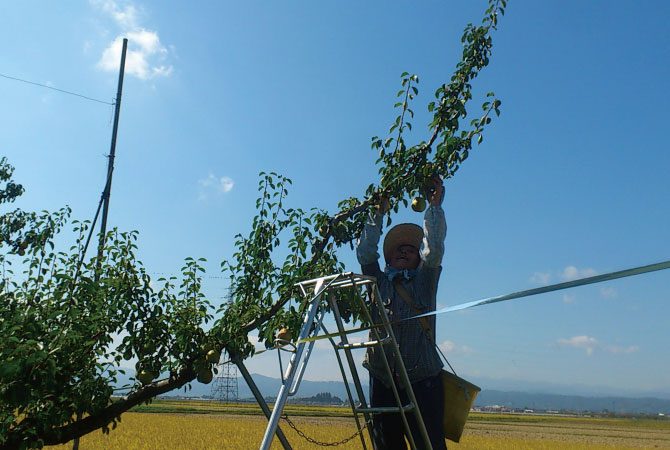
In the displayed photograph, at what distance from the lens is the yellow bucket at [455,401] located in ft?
12.5

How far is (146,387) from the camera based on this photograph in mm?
4605

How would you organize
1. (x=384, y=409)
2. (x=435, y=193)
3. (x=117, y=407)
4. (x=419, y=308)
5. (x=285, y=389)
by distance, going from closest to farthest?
(x=285, y=389), (x=384, y=409), (x=419, y=308), (x=435, y=193), (x=117, y=407)

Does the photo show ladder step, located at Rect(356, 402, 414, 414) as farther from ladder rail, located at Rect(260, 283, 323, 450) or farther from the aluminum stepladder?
ladder rail, located at Rect(260, 283, 323, 450)

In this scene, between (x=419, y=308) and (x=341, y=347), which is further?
(x=419, y=308)

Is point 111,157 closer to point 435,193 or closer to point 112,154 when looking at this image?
point 112,154

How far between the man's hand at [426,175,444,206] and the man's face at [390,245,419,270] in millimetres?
470

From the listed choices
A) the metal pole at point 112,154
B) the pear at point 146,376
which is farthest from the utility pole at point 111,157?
the pear at point 146,376

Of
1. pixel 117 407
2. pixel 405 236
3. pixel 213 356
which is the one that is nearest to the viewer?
pixel 213 356

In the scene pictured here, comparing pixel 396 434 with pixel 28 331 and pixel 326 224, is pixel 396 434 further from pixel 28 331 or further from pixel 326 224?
pixel 28 331

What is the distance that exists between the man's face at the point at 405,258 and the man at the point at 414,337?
0.05 ft

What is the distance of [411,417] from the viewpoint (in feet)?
12.4

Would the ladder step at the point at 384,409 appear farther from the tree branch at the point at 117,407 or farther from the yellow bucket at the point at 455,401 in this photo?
Result: the tree branch at the point at 117,407

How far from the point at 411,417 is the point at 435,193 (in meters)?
1.66

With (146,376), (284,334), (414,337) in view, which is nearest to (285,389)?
(284,334)
